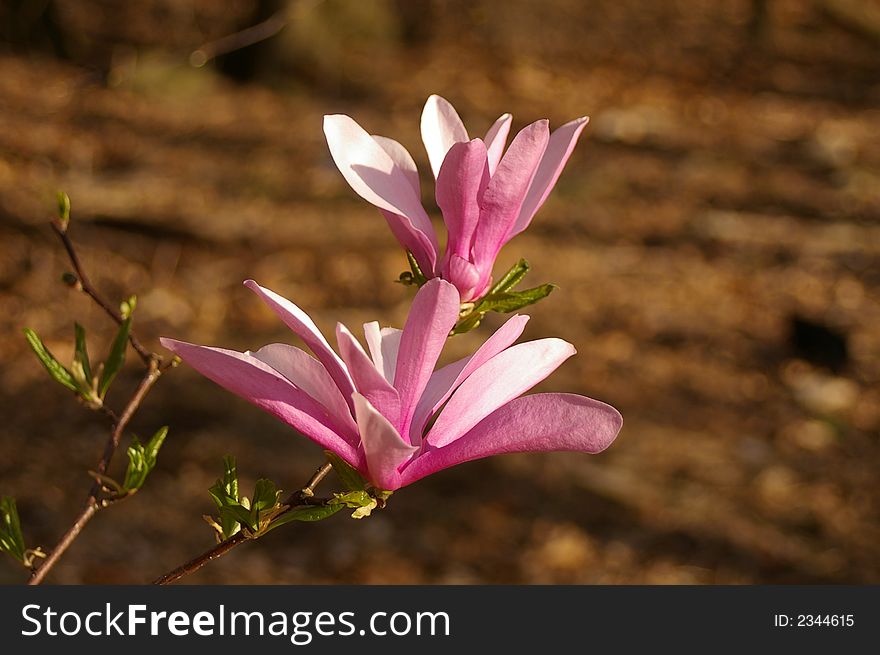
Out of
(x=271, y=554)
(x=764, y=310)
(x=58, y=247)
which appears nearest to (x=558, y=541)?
(x=271, y=554)

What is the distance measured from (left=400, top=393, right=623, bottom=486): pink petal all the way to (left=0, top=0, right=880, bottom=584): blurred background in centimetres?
107

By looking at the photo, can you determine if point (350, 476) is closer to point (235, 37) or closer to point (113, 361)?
point (113, 361)

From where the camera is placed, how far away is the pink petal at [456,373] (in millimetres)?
662

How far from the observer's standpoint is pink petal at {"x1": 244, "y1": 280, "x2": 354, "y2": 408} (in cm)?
62

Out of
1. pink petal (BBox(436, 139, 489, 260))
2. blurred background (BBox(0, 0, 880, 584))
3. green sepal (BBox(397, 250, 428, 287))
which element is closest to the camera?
pink petal (BBox(436, 139, 489, 260))

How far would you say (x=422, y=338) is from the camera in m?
0.65

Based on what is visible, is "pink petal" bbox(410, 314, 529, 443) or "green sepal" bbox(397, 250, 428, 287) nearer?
"pink petal" bbox(410, 314, 529, 443)

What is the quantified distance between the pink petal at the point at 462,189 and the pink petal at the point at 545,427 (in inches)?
6.8

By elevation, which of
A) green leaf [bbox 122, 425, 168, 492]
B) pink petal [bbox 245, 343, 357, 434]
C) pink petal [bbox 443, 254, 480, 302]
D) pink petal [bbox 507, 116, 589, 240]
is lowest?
pink petal [bbox 245, 343, 357, 434]

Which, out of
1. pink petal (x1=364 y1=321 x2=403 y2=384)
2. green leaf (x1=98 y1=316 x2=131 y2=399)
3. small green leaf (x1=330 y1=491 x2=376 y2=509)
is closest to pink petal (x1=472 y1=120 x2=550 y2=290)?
pink petal (x1=364 y1=321 x2=403 y2=384)

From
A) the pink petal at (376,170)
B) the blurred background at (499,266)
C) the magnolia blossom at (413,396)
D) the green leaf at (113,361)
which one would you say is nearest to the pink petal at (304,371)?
the magnolia blossom at (413,396)

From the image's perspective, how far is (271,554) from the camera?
9.25 feet

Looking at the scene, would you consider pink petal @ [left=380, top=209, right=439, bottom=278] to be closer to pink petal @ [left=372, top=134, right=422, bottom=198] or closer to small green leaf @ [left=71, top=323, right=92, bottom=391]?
pink petal @ [left=372, top=134, right=422, bottom=198]

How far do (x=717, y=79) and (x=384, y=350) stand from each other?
5631mm
